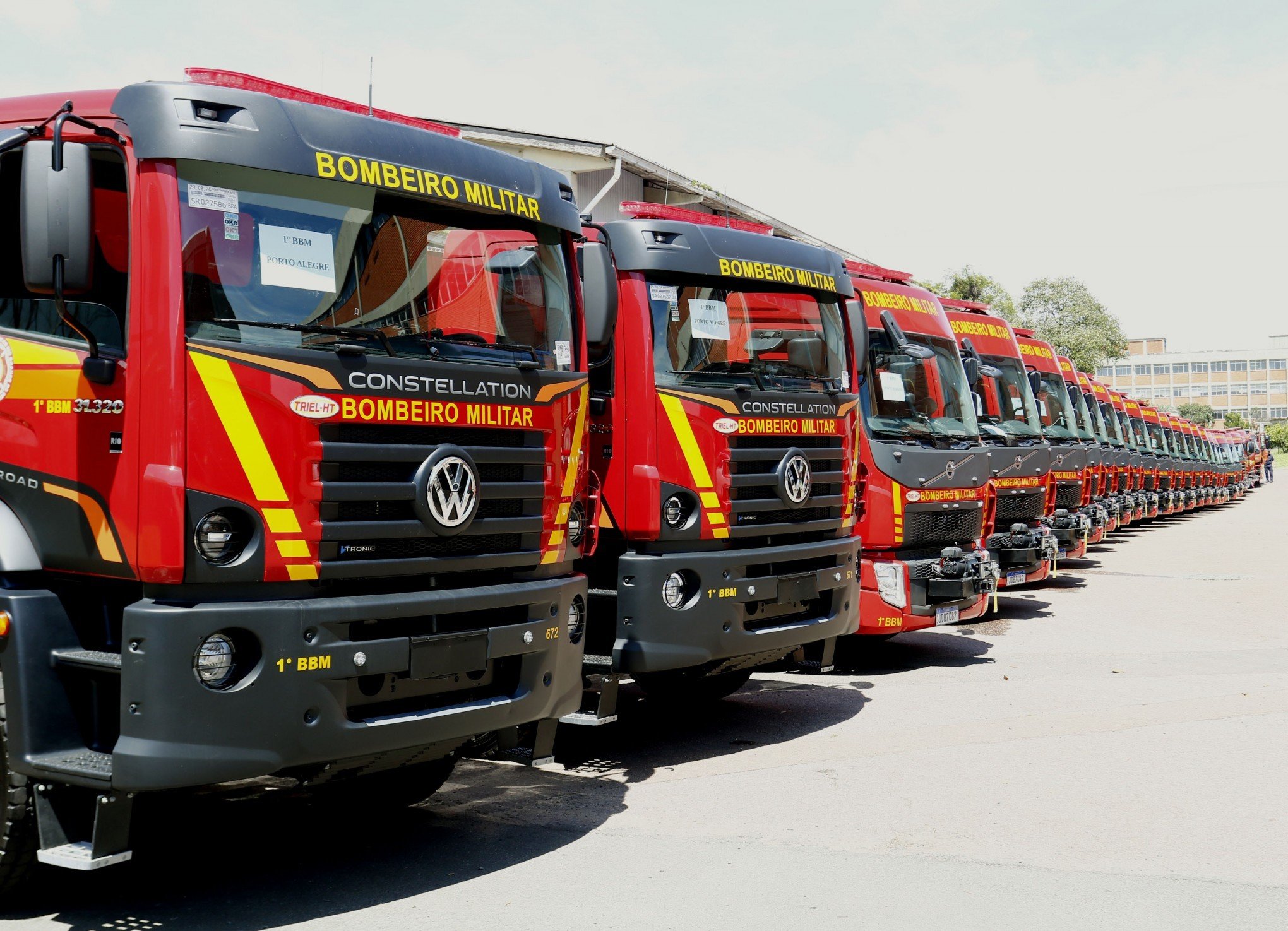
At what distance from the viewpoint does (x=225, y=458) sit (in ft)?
14.0

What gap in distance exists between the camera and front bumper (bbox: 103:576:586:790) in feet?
13.6

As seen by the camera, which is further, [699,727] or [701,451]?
[699,727]

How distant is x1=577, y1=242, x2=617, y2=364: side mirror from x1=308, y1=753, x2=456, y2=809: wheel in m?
2.17

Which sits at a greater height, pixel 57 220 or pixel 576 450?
pixel 57 220

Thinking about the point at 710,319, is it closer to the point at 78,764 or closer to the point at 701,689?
the point at 701,689

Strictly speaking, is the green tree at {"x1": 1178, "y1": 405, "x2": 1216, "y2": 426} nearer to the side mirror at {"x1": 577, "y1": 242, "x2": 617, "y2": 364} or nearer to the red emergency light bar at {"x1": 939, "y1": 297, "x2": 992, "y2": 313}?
the red emergency light bar at {"x1": 939, "y1": 297, "x2": 992, "y2": 313}

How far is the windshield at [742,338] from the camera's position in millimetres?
6910

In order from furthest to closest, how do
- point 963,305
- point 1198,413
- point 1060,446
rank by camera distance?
point 1198,413 < point 1060,446 < point 963,305

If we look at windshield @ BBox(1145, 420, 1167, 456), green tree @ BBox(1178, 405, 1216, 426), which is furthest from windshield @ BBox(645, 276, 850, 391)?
green tree @ BBox(1178, 405, 1216, 426)

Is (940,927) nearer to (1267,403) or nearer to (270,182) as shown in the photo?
(270,182)

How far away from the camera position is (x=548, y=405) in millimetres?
5379

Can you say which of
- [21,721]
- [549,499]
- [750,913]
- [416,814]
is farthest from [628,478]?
[21,721]

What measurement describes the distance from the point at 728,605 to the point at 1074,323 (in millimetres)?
49933

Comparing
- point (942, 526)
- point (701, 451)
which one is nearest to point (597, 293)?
point (701, 451)
